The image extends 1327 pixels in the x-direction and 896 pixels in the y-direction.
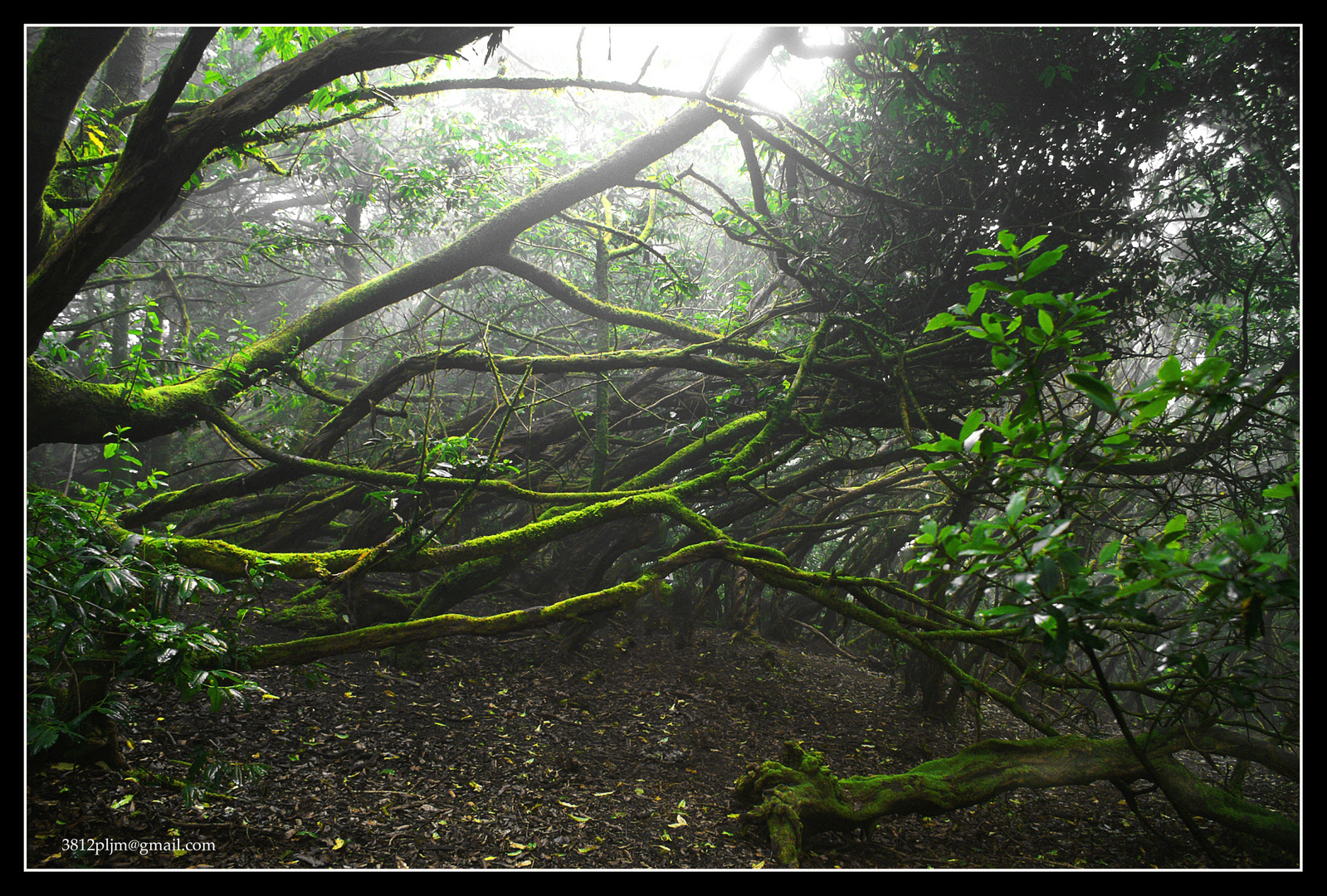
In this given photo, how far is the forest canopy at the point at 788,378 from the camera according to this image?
1.67 m

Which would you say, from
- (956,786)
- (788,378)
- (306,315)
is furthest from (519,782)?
(306,315)

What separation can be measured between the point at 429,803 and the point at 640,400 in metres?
4.08

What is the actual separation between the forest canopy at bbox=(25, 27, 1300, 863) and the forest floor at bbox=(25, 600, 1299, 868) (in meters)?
0.37

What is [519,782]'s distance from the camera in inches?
123

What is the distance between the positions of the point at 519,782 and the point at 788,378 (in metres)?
3.32

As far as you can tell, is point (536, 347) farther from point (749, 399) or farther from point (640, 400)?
point (749, 399)

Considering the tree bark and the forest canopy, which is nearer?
the forest canopy

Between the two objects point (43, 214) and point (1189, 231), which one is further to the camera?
point (1189, 231)

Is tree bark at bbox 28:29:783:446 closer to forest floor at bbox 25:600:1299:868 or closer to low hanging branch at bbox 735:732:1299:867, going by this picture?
forest floor at bbox 25:600:1299:868

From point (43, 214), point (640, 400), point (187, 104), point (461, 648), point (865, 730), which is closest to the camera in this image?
point (43, 214)

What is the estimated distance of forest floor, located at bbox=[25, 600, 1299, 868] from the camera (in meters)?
2.28

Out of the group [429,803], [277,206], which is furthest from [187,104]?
[277,206]

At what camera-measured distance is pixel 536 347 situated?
7930 mm

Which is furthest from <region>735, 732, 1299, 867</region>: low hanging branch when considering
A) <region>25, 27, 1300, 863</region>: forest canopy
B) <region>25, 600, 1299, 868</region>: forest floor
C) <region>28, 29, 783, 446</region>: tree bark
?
<region>28, 29, 783, 446</region>: tree bark
